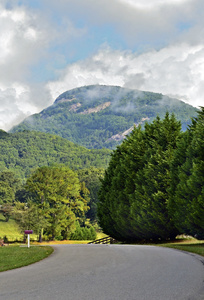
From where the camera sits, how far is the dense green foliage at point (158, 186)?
94.0 feet

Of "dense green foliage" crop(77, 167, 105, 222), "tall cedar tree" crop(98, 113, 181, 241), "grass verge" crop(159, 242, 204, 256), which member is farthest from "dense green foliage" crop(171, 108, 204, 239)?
"dense green foliage" crop(77, 167, 105, 222)

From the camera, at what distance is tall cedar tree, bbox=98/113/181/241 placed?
115 feet

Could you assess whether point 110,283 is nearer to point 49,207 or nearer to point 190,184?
point 190,184

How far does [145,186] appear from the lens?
37000 millimetres

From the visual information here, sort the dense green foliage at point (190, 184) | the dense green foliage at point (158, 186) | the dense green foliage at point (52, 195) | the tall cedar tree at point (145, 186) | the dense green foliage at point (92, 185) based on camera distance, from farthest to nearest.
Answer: the dense green foliage at point (92, 185)
the dense green foliage at point (52, 195)
the tall cedar tree at point (145, 186)
the dense green foliage at point (158, 186)
the dense green foliage at point (190, 184)

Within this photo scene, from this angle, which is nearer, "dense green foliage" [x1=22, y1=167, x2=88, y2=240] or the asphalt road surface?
the asphalt road surface

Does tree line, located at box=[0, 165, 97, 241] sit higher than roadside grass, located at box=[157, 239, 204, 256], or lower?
higher

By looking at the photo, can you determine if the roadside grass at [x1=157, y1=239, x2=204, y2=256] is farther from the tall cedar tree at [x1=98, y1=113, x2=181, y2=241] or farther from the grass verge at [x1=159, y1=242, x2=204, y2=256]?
the tall cedar tree at [x1=98, y1=113, x2=181, y2=241]

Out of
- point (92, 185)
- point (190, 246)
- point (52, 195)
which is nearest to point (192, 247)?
point (190, 246)

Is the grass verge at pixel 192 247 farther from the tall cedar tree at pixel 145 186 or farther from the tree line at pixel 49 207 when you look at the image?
the tree line at pixel 49 207

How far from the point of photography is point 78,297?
8680 mm

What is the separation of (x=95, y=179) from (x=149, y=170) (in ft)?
303

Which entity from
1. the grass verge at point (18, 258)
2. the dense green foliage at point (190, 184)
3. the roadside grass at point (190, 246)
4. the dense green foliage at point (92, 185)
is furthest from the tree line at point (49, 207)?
the grass verge at point (18, 258)

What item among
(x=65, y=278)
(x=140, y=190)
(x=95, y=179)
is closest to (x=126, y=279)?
(x=65, y=278)
